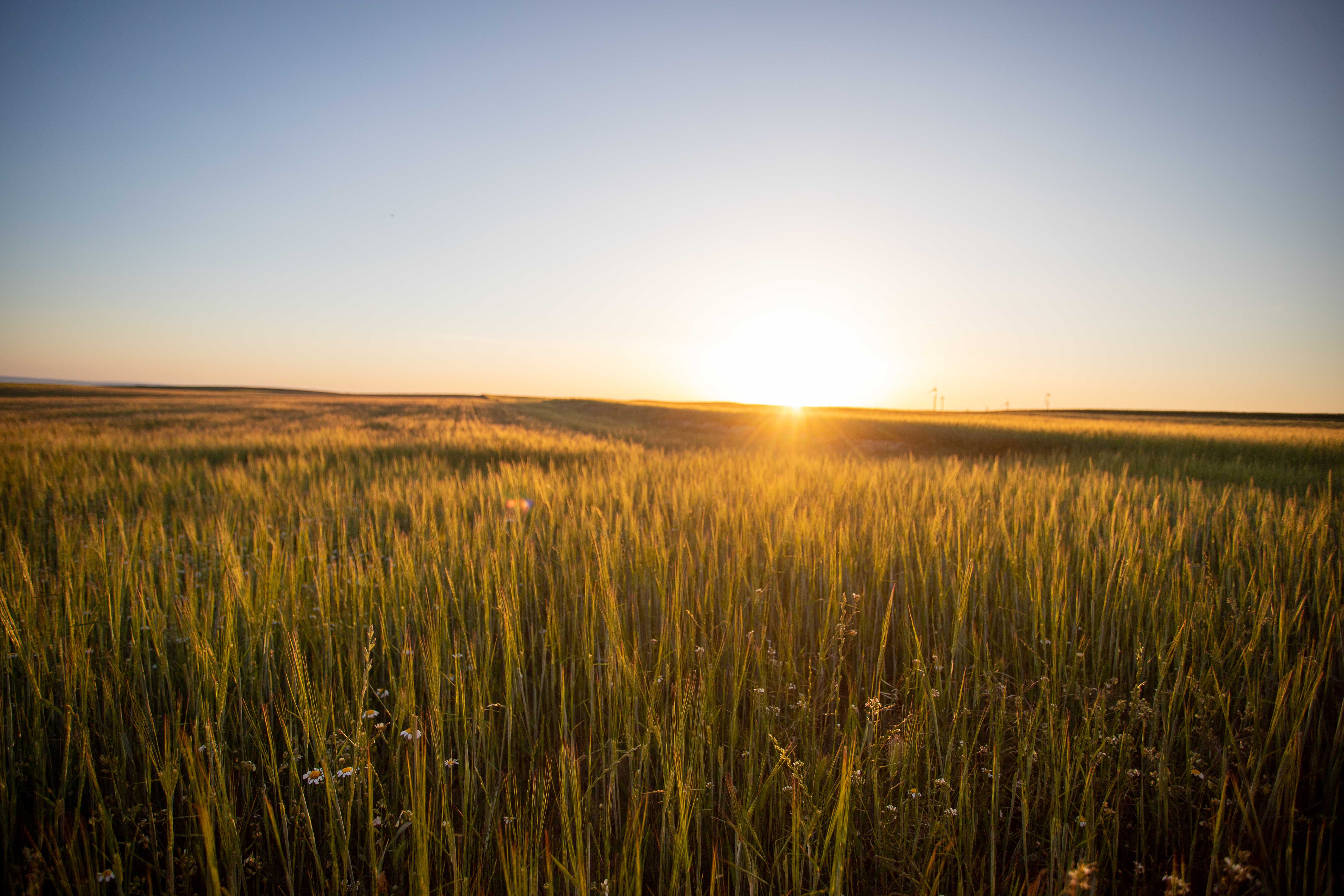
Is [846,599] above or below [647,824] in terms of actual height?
above

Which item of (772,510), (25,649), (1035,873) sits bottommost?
(1035,873)

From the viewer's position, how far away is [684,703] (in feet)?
3.98

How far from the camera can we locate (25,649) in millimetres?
1515

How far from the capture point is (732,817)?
1.13 metres

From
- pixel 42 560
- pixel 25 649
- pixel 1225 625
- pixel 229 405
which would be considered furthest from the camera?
pixel 229 405

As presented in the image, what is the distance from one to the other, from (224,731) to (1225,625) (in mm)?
3451

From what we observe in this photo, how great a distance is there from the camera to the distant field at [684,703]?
100 cm

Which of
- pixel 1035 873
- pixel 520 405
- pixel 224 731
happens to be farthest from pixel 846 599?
pixel 520 405

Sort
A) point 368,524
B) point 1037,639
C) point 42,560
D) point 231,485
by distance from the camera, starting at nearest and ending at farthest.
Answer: point 1037,639 < point 42,560 < point 368,524 < point 231,485

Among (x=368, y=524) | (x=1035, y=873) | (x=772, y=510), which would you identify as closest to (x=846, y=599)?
(x=1035, y=873)

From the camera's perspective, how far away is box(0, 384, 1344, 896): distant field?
1.00m

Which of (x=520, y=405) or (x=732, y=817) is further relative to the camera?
(x=520, y=405)

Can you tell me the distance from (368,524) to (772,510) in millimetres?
2523

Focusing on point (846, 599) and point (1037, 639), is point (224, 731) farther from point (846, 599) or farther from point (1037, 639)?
point (1037, 639)
